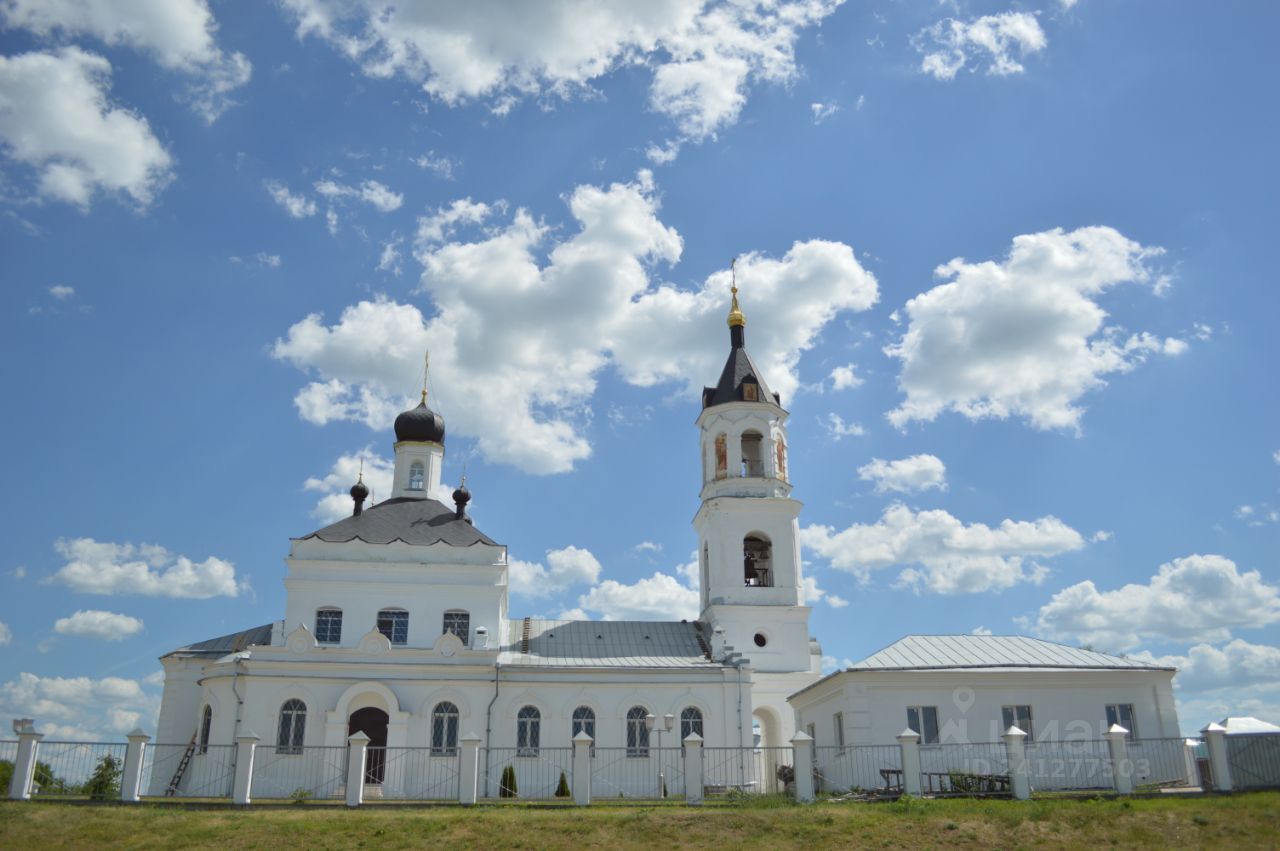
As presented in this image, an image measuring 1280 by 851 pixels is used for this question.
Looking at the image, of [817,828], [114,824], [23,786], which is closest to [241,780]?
[114,824]

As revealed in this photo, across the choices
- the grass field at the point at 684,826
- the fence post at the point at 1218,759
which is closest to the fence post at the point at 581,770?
the grass field at the point at 684,826

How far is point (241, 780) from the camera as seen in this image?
1955cm

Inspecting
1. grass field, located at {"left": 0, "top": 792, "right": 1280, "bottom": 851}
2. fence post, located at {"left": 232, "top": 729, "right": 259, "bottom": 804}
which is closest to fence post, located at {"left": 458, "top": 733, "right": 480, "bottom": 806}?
grass field, located at {"left": 0, "top": 792, "right": 1280, "bottom": 851}

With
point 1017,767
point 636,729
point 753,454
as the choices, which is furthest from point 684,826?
point 753,454

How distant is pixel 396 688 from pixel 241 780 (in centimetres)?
864

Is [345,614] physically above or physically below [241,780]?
above

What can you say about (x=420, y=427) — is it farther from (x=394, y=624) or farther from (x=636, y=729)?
(x=636, y=729)

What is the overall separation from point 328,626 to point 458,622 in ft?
12.5

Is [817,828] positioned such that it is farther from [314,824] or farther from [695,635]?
[695,635]

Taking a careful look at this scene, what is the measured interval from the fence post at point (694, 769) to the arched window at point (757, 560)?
45.6ft

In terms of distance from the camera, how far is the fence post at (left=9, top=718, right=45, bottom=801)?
1916cm

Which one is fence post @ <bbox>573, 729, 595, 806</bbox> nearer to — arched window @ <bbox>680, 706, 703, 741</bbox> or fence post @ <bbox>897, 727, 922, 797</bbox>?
fence post @ <bbox>897, 727, 922, 797</bbox>

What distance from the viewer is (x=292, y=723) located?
1082 inches

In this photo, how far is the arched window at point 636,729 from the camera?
29.3m
